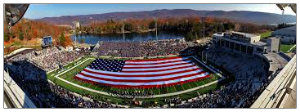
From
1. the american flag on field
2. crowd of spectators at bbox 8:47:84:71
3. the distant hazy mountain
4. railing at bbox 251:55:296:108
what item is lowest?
the american flag on field

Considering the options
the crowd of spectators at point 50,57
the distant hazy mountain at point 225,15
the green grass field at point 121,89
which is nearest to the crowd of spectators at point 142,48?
the crowd of spectators at point 50,57

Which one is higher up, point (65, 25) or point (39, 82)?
point (65, 25)

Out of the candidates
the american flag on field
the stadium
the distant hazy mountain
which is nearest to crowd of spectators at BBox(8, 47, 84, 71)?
the stadium

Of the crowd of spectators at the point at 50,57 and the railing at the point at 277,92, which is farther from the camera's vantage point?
the crowd of spectators at the point at 50,57

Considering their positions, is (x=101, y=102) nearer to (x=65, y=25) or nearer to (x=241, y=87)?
(x=241, y=87)

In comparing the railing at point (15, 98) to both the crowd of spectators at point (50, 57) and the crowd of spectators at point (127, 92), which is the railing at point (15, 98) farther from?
the crowd of spectators at point (50, 57)

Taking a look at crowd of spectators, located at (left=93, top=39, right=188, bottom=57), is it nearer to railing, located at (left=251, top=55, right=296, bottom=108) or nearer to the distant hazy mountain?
the distant hazy mountain

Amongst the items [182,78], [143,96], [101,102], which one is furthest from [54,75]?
[182,78]
